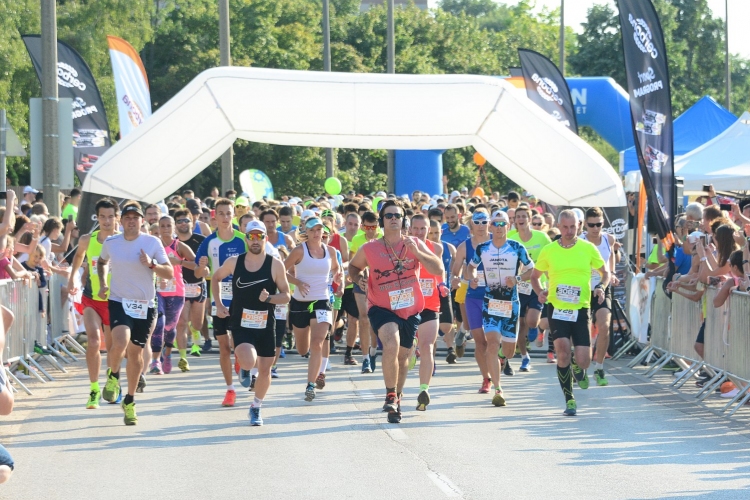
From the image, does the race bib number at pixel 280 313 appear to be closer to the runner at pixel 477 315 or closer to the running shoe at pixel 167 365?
the runner at pixel 477 315

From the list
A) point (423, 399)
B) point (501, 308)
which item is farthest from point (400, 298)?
point (501, 308)

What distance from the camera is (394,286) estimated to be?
427 inches

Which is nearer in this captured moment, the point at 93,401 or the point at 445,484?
the point at 445,484

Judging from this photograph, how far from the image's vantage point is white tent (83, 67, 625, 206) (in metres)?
17.0

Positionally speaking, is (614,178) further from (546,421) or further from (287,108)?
(546,421)

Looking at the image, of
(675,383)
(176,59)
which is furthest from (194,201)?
(176,59)

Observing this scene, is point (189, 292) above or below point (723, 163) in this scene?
below

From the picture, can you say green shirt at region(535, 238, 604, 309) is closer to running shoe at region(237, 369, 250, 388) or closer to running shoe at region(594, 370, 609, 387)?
running shoe at region(594, 370, 609, 387)

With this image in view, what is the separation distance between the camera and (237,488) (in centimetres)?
782

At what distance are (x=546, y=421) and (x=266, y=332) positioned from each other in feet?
8.24

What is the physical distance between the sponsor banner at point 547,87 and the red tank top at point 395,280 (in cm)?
1224

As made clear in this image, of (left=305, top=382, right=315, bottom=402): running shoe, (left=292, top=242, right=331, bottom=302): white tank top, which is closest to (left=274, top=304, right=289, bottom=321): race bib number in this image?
(left=292, top=242, right=331, bottom=302): white tank top

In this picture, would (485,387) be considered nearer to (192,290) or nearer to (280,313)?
(280,313)

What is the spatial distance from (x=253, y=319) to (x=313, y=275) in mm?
2014
